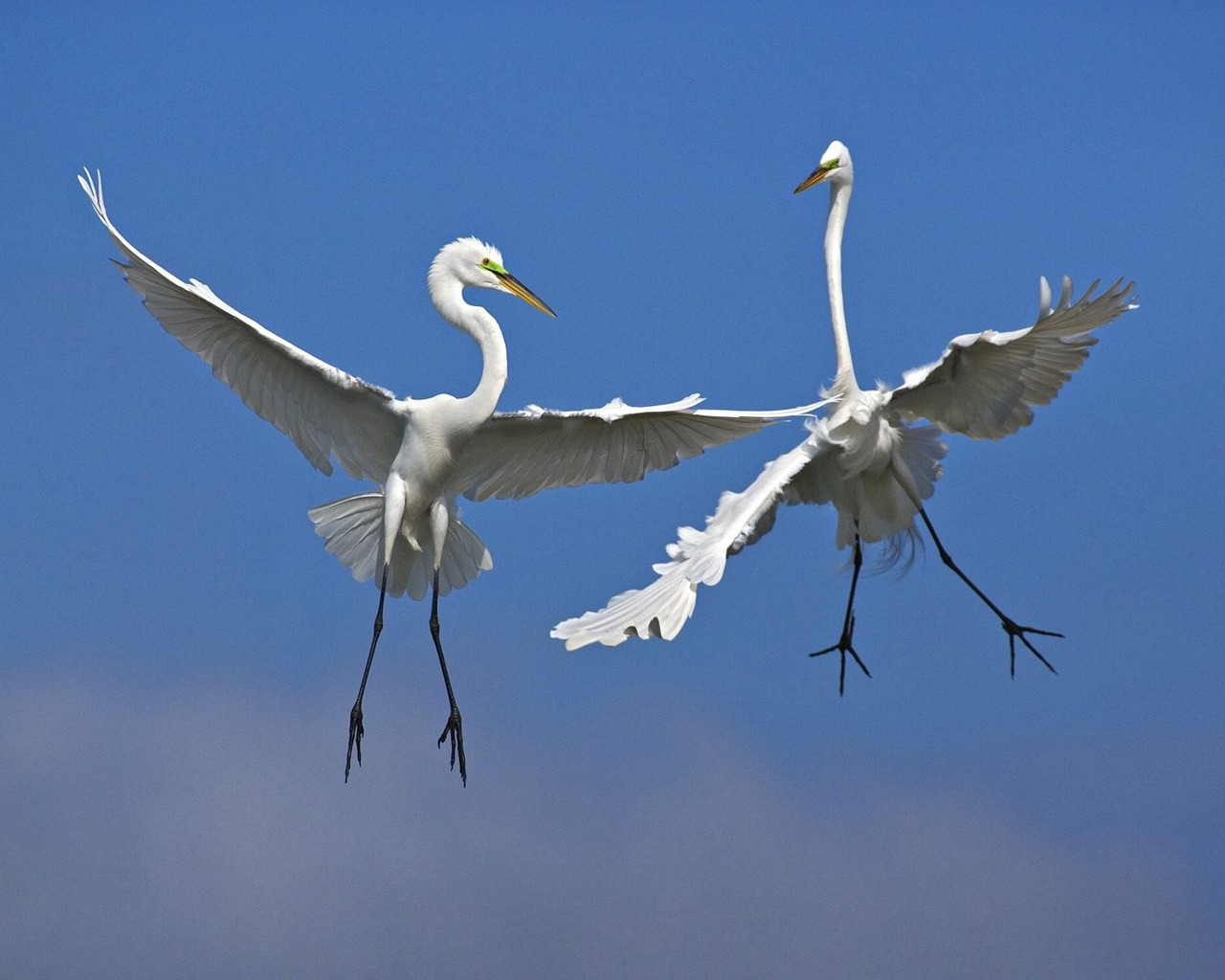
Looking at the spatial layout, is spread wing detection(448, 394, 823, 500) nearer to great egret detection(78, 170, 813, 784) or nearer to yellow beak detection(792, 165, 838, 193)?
great egret detection(78, 170, 813, 784)

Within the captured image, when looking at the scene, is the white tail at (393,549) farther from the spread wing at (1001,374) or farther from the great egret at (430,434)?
the spread wing at (1001,374)

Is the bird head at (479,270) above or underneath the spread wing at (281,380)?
above

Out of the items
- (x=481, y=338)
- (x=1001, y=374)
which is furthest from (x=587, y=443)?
(x=1001, y=374)

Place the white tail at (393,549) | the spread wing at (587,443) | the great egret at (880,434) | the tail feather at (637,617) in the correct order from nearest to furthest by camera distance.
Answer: the tail feather at (637,617)
the great egret at (880,434)
the spread wing at (587,443)
the white tail at (393,549)

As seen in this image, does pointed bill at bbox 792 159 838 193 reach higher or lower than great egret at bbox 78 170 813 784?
higher

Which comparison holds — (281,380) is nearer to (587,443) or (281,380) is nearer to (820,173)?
(587,443)

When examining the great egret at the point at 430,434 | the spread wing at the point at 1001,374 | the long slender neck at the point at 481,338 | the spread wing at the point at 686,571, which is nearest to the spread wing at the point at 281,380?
the great egret at the point at 430,434

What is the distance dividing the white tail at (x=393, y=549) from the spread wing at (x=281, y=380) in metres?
0.32

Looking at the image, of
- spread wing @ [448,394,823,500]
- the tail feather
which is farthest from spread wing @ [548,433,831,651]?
spread wing @ [448,394,823,500]

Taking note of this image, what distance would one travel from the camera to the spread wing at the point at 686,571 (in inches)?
565

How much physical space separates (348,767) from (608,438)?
3.19m

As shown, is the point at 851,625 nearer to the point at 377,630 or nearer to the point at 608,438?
the point at 608,438

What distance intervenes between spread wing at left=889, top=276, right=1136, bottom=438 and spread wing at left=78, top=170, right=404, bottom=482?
159 inches

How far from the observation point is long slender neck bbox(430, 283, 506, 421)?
56.0 ft
